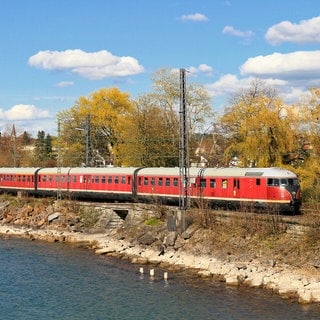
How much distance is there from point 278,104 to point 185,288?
979 inches

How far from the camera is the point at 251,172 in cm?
4003

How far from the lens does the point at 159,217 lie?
44938 millimetres

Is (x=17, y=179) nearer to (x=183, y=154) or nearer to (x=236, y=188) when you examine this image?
(x=183, y=154)

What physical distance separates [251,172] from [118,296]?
48.7 feet

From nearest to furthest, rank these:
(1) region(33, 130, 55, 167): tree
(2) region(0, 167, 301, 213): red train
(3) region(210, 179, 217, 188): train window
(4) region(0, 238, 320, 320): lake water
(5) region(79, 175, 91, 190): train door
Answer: (4) region(0, 238, 320, 320): lake water
(2) region(0, 167, 301, 213): red train
(3) region(210, 179, 217, 188): train window
(5) region(79, 175, 91, 190): train door
(1) region(33, 130, 55, 167): tree

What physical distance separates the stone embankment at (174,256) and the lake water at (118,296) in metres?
0.93

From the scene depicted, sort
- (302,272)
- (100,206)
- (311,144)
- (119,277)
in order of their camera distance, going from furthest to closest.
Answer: (100,206), (311,144), (119,277), (302,272)

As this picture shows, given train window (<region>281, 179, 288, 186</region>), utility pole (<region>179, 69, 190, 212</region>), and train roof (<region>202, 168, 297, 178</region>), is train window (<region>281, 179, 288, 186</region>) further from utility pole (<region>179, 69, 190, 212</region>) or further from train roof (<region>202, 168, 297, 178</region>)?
→ utility pole (<region>179, 69, 190, 212</region>)

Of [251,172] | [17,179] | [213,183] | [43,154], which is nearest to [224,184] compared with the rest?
[213,183]

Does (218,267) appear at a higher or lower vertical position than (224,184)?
lower

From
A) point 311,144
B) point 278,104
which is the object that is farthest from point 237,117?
point 311,144

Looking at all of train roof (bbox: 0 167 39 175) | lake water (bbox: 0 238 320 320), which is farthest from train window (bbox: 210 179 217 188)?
train roof (bbox: 0 167 39 175)

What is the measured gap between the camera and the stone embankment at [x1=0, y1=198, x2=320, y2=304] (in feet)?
98.5

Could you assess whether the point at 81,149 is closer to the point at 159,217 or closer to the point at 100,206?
the point at 100,206
